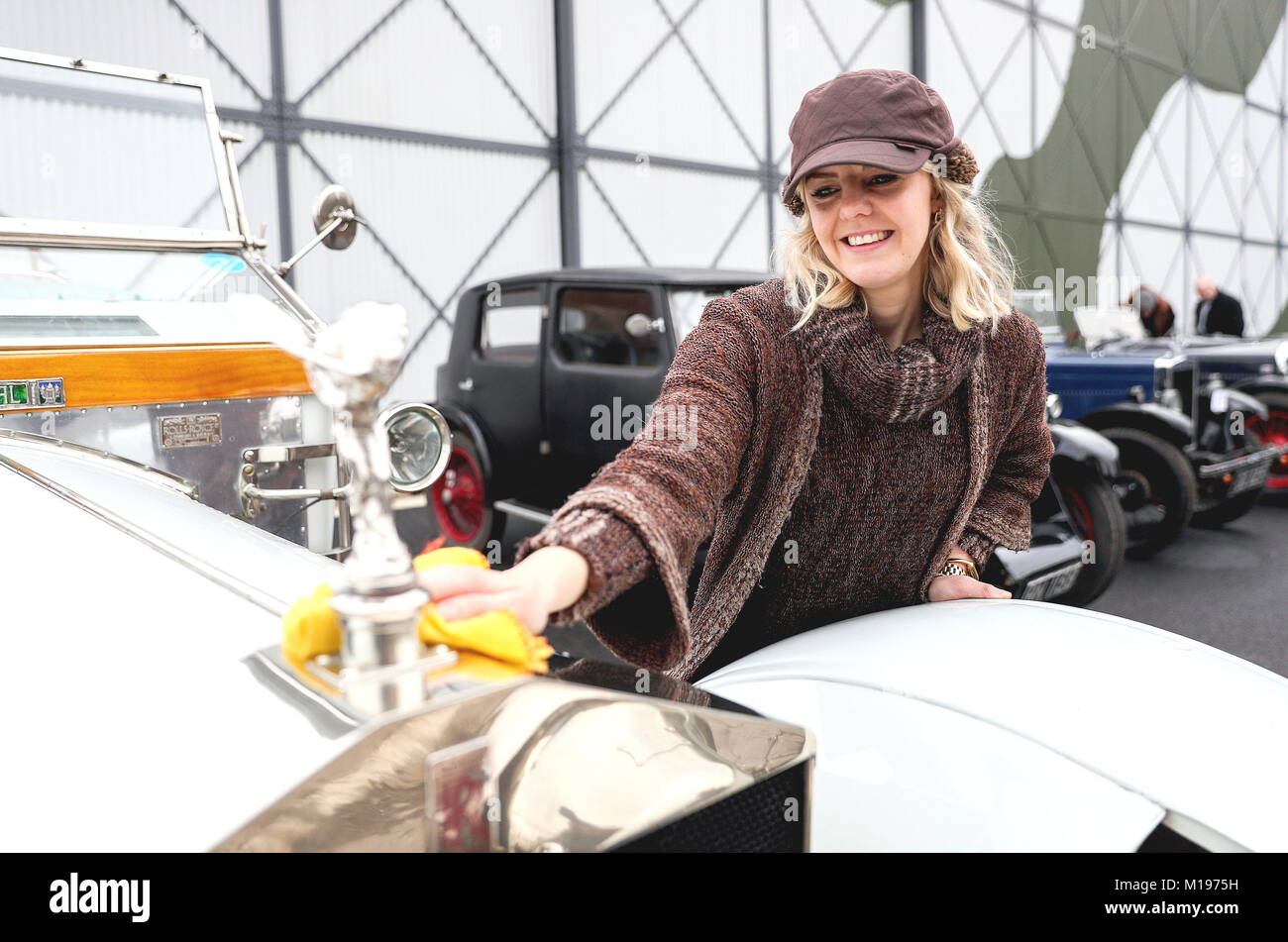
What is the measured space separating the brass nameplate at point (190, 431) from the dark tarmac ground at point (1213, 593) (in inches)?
72.3

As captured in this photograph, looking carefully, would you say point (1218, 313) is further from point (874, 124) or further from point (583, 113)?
point (874, 124)

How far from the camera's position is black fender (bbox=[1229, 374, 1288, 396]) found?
679cm

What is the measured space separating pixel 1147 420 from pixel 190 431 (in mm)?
5261

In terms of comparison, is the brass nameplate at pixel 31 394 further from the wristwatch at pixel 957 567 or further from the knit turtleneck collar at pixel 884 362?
the wristwatch at pixel 957 567

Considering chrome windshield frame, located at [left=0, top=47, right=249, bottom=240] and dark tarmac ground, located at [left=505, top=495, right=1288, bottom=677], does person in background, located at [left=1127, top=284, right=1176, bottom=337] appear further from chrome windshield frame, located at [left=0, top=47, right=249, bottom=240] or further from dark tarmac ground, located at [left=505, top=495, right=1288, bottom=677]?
chrome windshield frame, located at [left=0, top=47, right=249, bottom=240]

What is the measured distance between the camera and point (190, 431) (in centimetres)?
183

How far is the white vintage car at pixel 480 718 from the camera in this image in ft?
2.08

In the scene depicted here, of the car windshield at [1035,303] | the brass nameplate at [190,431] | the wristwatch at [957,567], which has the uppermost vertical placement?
the car windshield at [1035,303]

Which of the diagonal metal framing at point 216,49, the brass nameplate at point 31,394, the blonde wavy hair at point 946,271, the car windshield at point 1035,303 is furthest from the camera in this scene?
the diagonal metal framing at point 216,49

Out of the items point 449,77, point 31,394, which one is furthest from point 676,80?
point 31,394

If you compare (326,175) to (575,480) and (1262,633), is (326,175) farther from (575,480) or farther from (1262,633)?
(1262,633)

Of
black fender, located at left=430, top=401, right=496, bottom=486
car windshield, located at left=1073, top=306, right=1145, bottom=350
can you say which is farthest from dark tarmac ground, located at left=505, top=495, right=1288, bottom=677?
car windshield, located at left=1073, top=306, right=1145, bottom=350

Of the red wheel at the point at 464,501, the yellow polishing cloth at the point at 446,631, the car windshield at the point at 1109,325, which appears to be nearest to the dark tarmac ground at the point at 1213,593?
the red wheel at the point at 464,501
